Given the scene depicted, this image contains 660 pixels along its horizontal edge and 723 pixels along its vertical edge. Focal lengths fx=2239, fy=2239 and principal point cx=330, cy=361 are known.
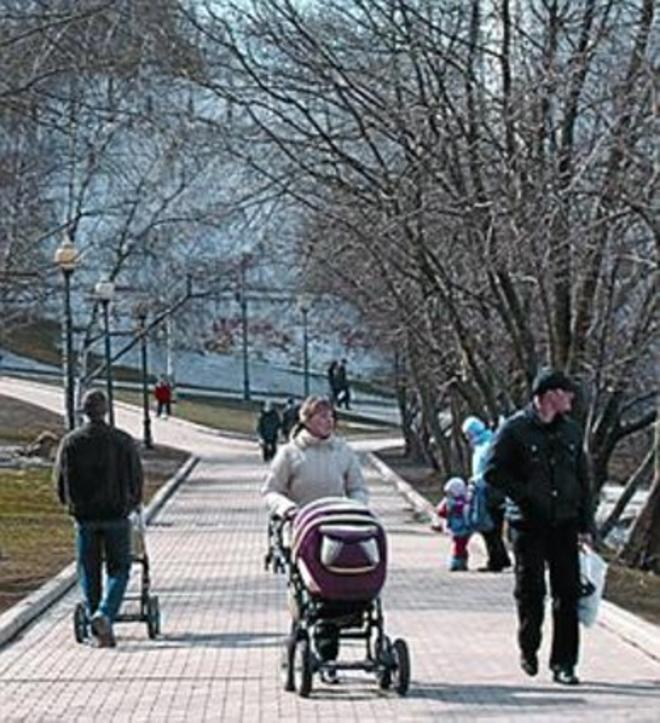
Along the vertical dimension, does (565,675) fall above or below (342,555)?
below

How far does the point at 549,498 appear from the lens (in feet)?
39.8

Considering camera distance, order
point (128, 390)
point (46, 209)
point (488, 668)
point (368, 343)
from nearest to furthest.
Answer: point (488, 668)
point (46, 209)
point (368, 343)
point (128, 390)

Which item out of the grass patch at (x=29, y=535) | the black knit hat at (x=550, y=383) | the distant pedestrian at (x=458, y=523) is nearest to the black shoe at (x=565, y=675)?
the black knit hat at (x=550, y=383)

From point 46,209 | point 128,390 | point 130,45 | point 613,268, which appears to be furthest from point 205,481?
point 128,390

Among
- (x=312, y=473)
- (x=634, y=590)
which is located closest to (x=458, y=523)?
(x=634, y=590)

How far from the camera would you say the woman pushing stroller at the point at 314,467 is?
12.9 metres

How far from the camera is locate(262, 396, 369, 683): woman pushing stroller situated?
42.4 feet

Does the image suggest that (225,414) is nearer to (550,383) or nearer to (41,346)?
(41,346)

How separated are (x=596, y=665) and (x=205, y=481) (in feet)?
109

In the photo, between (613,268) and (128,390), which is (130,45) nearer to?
(613,268)

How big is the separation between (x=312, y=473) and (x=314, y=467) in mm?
37

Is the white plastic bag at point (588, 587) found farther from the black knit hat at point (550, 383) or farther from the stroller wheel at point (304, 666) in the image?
the stroller wheel at point (304, 666)

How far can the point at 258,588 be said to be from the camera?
66.7 ft

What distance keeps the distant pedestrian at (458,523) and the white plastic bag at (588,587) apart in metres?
9.26
